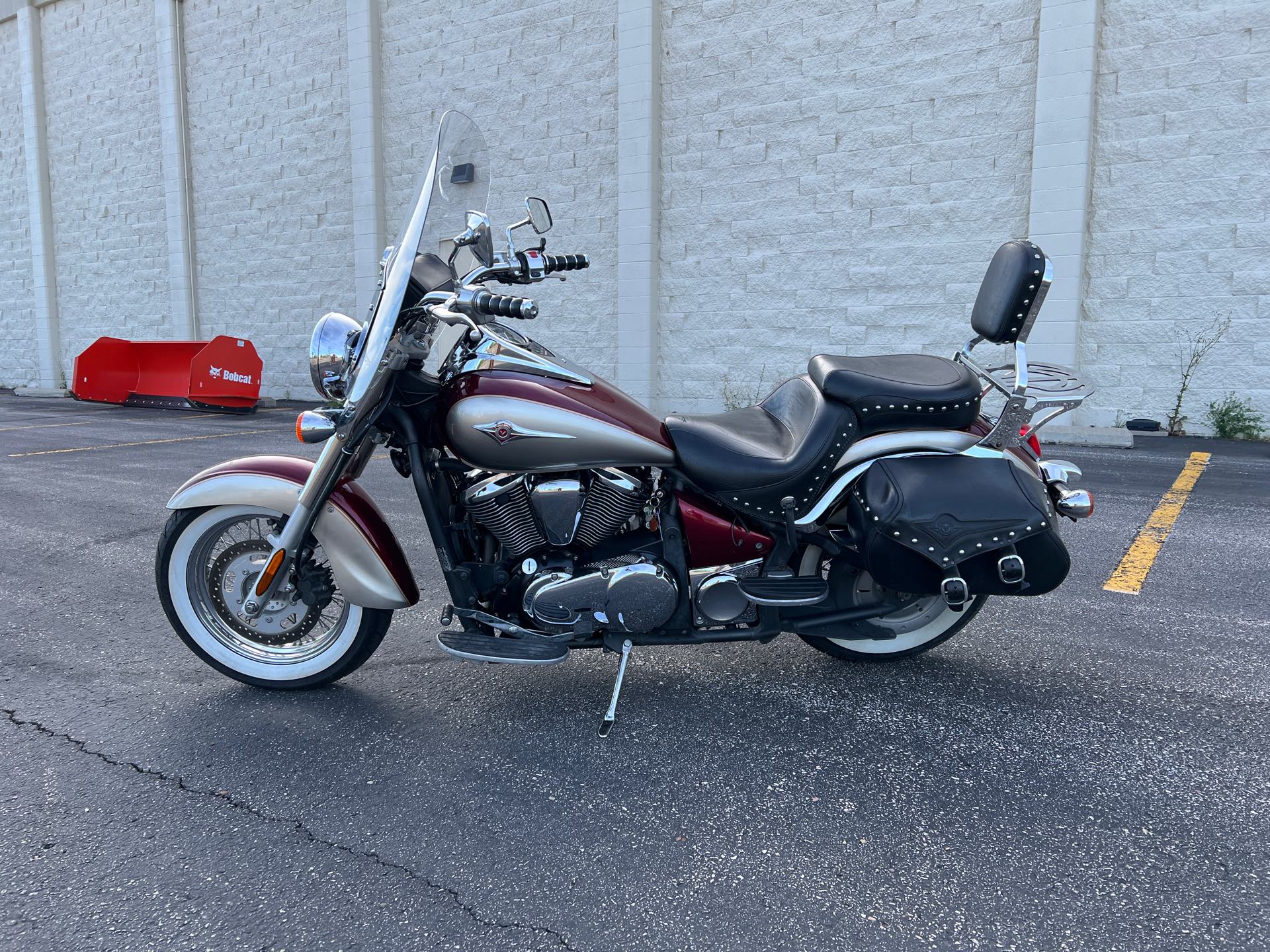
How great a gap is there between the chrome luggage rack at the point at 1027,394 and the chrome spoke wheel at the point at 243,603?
7.41 ft

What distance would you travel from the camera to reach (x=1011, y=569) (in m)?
2.73

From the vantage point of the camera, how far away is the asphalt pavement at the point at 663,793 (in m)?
1.95

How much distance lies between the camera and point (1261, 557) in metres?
4.45

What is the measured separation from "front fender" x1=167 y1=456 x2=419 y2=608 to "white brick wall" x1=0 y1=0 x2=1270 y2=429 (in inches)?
282

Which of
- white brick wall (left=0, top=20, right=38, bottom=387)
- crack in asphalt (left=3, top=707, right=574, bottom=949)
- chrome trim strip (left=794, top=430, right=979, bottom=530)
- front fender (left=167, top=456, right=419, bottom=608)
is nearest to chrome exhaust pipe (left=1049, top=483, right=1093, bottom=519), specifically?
chrome trim strip (left=794, top=430, right=979, bottom=530)

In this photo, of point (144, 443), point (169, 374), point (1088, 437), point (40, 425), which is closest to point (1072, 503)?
point (1088, 437)

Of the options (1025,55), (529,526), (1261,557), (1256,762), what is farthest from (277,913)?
(1025,55)

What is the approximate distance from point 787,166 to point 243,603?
26.5 ft

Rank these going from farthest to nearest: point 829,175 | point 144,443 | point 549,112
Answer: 1. point 549,112
2. point 829,175
3. point 144,443

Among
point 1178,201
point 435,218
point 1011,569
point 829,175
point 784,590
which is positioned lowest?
point 784,590

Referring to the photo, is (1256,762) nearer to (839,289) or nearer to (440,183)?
(440,183)

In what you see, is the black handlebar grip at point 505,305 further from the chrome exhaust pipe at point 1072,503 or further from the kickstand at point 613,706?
the chrome exhaust pipe at point 1072,503

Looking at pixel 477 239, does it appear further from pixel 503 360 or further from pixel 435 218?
pixel 503 360

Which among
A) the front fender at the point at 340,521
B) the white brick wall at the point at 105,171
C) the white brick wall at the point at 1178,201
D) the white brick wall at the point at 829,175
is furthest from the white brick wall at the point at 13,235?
the white brick wall at the point at 1178,201
